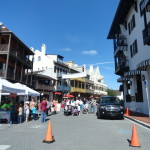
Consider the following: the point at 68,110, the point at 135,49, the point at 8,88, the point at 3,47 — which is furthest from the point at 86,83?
the point at 8,88

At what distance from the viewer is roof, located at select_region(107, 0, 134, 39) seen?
1901 cm

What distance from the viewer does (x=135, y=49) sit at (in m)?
18.4

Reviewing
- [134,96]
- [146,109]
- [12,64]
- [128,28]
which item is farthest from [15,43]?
[146,109]

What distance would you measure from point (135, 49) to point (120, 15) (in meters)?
6.34

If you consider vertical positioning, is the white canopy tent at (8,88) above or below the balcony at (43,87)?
below

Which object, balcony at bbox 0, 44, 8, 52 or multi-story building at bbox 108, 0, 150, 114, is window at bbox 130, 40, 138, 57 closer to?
multi-story building at bbox 108, 0, 150, 114

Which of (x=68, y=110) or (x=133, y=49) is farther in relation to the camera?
(x=133, y=49)

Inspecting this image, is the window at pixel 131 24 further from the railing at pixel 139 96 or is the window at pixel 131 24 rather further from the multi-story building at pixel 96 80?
the multi-story building at pixel 96 80

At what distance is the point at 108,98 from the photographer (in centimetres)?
1514

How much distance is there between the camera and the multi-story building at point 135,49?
14969mm

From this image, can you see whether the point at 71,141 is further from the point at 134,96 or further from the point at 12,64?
the point at 12,64

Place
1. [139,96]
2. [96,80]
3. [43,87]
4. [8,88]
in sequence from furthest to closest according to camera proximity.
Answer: [96,80]
[43,87]
[139,96]
[8,88]

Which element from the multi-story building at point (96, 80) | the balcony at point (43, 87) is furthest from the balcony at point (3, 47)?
the multi-story building at point (96, 80)

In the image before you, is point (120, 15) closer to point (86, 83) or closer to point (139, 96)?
point (139, 96)
